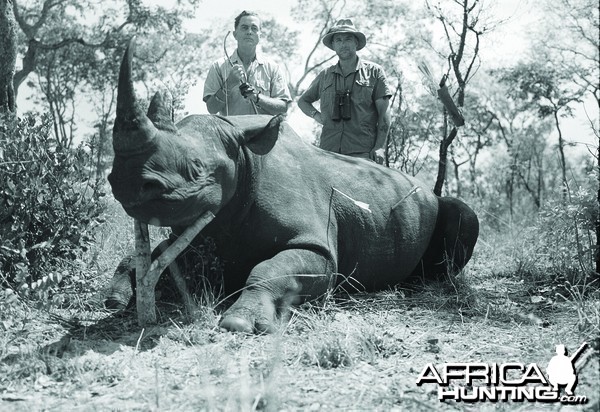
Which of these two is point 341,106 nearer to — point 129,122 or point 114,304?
point 114,304

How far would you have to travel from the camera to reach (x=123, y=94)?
3.33 meters

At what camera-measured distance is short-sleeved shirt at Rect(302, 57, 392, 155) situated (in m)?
6.62

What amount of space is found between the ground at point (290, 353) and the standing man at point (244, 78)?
238 cm

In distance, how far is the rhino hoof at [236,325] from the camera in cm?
367

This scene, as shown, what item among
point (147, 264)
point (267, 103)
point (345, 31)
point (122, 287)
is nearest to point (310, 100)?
point (345, 31)

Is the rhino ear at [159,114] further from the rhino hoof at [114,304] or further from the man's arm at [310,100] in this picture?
the man's arm at [310,100]

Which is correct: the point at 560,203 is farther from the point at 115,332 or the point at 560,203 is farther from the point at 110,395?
the point at 110,395

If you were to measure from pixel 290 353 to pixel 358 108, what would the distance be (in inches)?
146

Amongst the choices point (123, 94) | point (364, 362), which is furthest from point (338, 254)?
point (123, 94)

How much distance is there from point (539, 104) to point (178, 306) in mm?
20034

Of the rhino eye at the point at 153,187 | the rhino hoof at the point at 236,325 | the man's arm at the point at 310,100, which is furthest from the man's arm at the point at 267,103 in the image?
the rhino hoof at the point at 236,325

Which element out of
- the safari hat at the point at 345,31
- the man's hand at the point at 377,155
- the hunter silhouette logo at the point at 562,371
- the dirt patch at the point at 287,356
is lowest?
the dirt patch at the point at 287,356

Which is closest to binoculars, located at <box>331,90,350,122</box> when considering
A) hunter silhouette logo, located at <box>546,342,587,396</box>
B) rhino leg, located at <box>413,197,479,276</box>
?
rhino leg, located at <box>413,197,479,276</box>

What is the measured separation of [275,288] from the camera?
4012 mm
